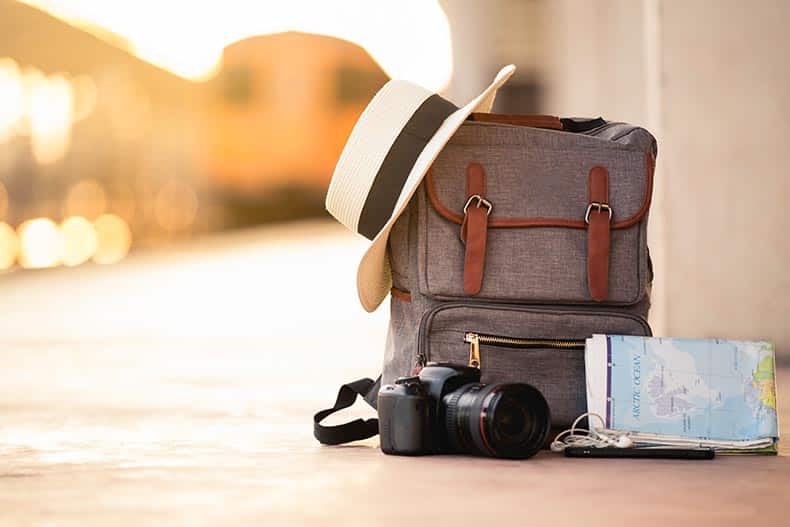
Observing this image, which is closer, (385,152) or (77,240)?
(385,152)

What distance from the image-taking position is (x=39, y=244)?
412 inches

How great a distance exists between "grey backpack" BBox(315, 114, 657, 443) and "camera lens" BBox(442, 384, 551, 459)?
0.17m

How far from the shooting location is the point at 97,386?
12.0ft

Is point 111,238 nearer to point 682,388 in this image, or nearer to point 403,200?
point 403,200

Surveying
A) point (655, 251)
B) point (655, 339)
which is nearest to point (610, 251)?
point (655, 339)

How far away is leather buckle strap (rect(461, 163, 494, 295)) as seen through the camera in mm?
2250

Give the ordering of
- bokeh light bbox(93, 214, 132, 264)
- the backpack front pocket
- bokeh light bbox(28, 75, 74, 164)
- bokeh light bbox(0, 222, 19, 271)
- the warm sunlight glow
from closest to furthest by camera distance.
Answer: the backpack front pocket < bokeh light bbox(0, 222, 19, 271) < bokeh light bbox(28, 75, 74, 164) < bokeh light bbox(93, 214, 132, 264) < the warm sunlight glow

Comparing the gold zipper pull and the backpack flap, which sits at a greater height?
the backpack flap

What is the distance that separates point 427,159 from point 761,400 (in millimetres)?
688

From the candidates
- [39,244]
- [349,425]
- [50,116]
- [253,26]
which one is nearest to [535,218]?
[349,425]

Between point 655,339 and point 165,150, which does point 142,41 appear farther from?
point 655,339

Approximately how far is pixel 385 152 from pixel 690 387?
0.66 meters

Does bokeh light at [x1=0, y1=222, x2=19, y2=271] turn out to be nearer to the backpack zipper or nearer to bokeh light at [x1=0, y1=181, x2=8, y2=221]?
bokeh light at [x1=0, y1=181, x2=8, y2=221]

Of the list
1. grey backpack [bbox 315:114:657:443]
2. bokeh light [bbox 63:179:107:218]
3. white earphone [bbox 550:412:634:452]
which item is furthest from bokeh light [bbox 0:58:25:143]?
white earphone [bbox 550:412:634:452]
